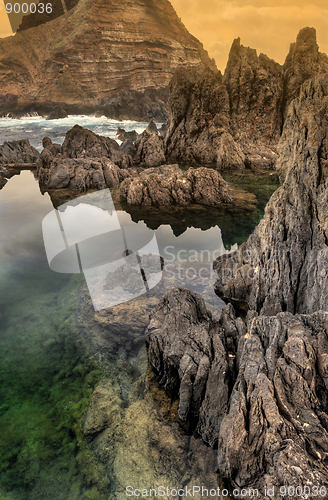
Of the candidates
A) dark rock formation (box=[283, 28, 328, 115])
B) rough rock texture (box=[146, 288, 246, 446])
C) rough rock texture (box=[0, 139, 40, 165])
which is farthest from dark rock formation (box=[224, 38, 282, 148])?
rough rock texture (box=[146, 288, 246, 446])

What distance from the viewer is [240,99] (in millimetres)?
27281

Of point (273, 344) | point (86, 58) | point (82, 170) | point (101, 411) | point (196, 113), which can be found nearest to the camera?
point (273, 344)

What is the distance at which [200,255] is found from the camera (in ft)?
36.3

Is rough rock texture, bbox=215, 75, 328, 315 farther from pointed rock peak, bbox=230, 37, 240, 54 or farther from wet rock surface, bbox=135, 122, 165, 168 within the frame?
pointed rock peak, bbox=230, 37, 240, 54

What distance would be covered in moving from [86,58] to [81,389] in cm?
9137

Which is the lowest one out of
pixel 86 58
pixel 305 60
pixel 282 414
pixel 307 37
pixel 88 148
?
pixel 282 414

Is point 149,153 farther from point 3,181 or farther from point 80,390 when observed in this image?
point 80,390

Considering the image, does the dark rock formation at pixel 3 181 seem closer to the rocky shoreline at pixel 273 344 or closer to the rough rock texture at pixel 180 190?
the rough rock texture at pixel 180 190

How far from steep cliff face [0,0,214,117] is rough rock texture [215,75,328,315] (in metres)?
74.1

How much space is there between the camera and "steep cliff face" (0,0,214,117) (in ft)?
239

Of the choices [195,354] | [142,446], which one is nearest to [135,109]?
[195,354]

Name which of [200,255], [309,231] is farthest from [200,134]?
[309,231]

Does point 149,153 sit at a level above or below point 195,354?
above

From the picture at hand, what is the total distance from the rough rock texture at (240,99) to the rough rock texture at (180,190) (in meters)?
10.1
